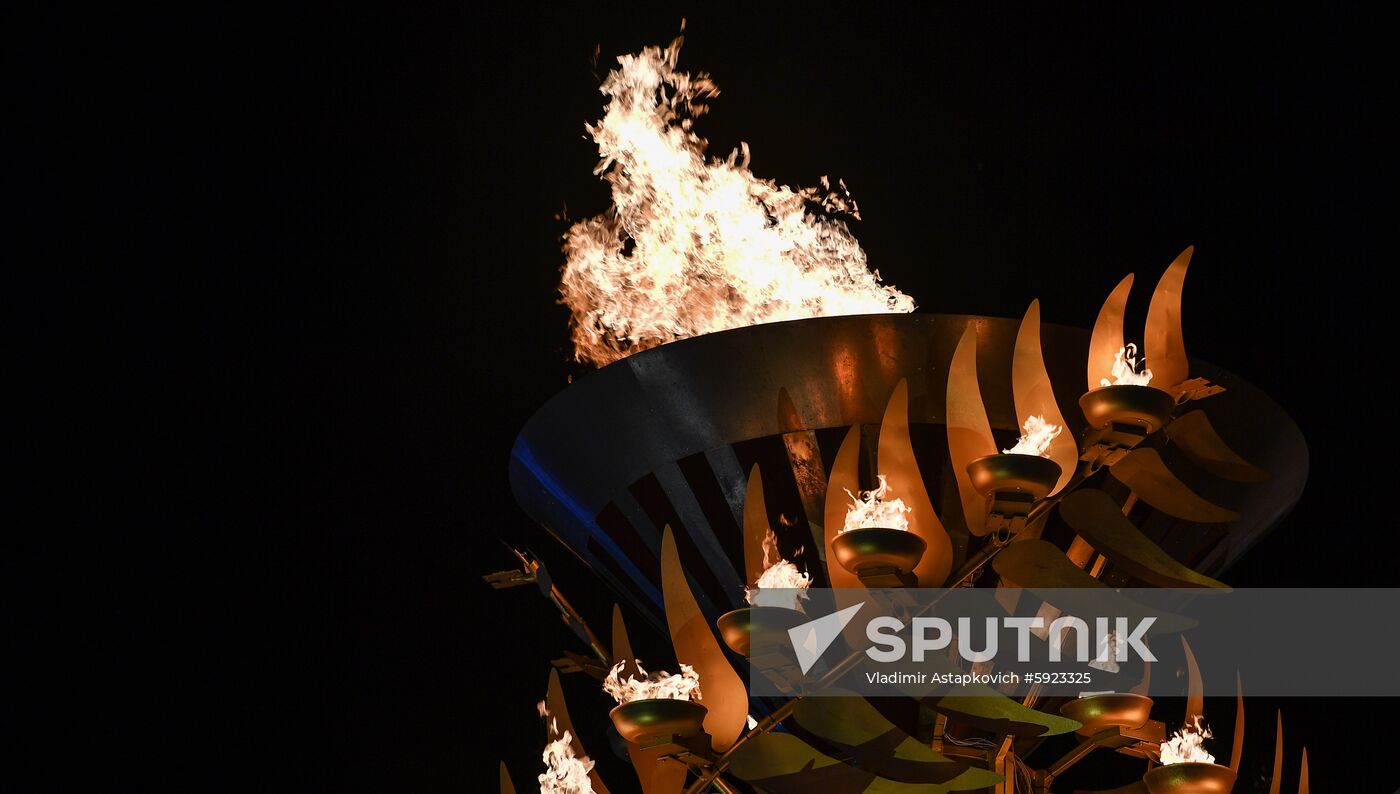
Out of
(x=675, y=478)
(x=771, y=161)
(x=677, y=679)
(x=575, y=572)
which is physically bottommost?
(x=677, y=679)

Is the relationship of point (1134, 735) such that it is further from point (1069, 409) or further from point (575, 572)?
point (575, 572)

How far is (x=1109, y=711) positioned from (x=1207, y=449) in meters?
0.67

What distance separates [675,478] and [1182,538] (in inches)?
53.9

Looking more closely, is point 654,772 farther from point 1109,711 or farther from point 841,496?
point 1109,711

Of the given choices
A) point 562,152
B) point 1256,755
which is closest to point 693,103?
point 562,152

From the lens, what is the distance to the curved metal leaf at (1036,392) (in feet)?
11.4

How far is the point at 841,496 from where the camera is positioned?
351 centimetres

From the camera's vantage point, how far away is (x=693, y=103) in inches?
211

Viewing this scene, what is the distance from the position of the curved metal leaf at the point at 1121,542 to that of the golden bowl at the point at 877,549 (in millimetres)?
481

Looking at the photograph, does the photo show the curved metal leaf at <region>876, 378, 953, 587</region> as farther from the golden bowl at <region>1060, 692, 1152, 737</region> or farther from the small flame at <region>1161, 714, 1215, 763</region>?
the small flame at <region>1161, 714, 1215, 763</region>

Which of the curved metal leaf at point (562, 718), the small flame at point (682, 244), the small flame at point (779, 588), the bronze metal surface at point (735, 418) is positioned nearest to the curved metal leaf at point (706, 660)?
the small flame at point (779, 588)

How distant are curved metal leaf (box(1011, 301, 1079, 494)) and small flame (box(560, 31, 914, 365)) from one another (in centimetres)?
123

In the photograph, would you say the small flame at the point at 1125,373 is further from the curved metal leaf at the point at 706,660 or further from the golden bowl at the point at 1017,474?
the curved metal leaf at the point at 706,660

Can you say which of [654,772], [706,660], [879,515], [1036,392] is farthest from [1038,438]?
[654,772]
